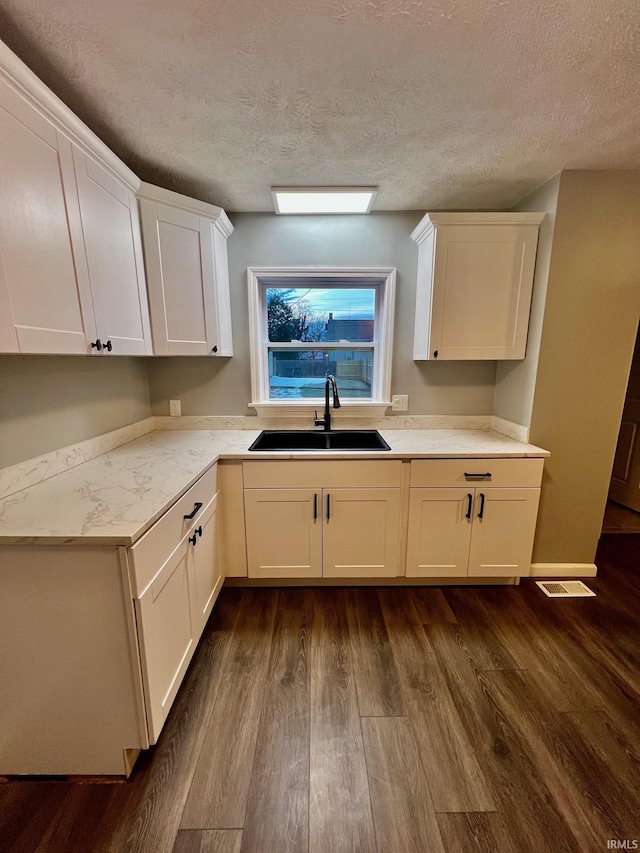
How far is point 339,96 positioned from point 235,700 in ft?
7.98

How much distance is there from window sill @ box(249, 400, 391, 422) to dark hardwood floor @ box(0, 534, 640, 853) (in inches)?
49.1

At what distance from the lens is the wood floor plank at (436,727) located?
1029 mm

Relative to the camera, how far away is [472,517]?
6.01 feet

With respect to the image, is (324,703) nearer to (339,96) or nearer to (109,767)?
(109,767)

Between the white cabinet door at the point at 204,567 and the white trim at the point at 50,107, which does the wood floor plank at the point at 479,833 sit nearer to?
the white cabinet door at the point at 204,567

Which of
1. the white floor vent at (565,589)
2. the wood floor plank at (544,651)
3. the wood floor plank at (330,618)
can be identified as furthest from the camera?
the white floor vent at (565,589)

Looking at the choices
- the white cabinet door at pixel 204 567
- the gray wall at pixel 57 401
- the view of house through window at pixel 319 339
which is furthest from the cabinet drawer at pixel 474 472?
the gray wall at pixel 57 401

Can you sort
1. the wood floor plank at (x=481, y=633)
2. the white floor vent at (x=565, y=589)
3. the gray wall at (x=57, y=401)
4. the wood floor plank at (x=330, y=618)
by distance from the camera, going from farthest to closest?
the white floor vent at (x=565, y=589) → the wood floor plank at (x=330, y=618) → the wood floor plank at (x=481, y=633) → the gray wall at (x=57, y=401)

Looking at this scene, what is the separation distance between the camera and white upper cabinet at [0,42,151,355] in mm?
937

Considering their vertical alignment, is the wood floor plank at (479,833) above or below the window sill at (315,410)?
below

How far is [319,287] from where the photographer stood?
7.50 feet

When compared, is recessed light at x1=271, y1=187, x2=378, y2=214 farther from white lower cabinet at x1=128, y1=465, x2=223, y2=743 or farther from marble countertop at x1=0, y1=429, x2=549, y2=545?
white lower cabinet at x1=128, y1=465, x2=223, y2=743

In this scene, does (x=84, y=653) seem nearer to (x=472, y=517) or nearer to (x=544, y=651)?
(x=472, y=517)

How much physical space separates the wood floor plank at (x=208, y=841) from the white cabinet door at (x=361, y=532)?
1.05 meters
